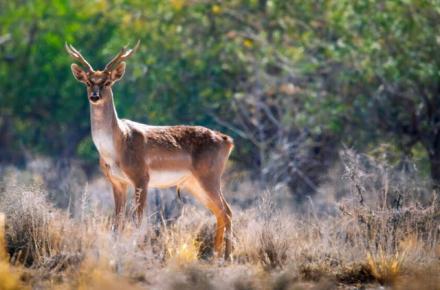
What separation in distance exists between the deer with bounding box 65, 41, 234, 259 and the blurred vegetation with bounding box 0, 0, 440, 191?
19.9 feet

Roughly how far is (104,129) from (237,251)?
8.09 feet

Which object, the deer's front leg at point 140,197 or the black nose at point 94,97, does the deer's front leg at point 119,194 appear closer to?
the deer's front leg at point 140,197

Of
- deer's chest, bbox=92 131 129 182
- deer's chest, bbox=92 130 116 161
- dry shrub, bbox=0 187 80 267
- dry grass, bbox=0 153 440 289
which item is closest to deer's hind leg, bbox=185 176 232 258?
dry grass, bbox=0 153 440 289

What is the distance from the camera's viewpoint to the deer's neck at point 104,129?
12750 millimetres

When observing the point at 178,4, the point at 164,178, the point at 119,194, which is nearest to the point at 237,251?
the point at 164,178

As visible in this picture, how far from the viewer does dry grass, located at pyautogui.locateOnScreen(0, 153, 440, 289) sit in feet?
34.1

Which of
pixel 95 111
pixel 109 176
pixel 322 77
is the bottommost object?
pixel 109 176

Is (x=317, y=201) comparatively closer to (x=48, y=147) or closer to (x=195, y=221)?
(x=195, y=221)

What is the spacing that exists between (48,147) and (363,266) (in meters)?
15.9

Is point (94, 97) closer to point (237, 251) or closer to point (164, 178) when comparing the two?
point (164, 178)

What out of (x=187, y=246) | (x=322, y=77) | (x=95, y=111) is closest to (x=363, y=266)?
(x=187, y=246)

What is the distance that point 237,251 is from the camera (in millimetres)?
12633

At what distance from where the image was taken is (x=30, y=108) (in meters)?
26.5

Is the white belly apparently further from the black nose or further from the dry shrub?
the dry shrub
